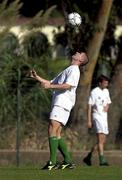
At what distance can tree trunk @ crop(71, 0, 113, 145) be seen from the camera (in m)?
18.7

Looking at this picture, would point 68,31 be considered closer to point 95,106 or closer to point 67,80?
point 95,106

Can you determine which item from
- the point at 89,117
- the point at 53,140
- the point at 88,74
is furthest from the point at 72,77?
the point at 88,74

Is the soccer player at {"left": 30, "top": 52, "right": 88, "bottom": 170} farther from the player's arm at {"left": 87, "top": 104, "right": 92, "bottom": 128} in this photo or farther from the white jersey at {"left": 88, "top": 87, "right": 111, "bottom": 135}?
the white jersey at {"left": 88, "top": 87, "right": 111, "bottom": 135}

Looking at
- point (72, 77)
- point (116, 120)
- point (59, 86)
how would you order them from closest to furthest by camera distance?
1. point (59, 86)
2. point (72, 77)
3. point (116, 120)

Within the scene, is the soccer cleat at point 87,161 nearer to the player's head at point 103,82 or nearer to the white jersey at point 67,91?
the player's head at point 103,82

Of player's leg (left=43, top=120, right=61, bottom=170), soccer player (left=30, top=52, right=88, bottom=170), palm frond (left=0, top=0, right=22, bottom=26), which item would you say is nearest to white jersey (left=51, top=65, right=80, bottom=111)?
soccer player (left=30, top=52, right=88, bottom=170)

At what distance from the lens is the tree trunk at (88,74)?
18.7 metres

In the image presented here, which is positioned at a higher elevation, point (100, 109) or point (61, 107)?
point (100, 109)

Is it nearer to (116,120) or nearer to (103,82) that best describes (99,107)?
(103,82)

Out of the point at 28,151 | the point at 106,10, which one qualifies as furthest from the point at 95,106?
the point at 106,10

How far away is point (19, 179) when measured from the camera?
1196 cm

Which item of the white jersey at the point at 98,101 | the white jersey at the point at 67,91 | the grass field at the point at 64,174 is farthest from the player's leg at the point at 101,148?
the white jersey at the point at 67,91

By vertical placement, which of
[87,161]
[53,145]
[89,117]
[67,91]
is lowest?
[87,161]

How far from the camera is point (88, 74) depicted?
19.4m
